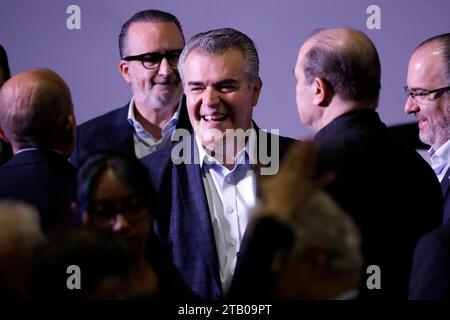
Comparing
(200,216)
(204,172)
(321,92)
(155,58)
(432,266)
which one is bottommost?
(432,266)

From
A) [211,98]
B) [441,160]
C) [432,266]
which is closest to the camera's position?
[432,266]

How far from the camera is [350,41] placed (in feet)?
9.17

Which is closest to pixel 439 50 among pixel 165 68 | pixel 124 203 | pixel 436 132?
pixel 436 132

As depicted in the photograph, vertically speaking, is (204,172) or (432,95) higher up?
(432,95)

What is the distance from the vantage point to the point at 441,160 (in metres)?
3.06

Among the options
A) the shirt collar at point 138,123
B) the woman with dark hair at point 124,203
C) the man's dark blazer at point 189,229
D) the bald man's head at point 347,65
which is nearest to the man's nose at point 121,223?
the woman with dark hair at point 124,203

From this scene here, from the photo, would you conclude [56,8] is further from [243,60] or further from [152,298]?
[152,298]

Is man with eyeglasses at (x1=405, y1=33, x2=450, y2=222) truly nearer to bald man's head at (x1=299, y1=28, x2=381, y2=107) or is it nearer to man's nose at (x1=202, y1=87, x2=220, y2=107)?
bald man's head at (x1=299, y1=28, x2=381, y2=107)

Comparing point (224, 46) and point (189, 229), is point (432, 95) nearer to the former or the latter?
point (224, 46)

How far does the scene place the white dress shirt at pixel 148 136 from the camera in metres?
2.94

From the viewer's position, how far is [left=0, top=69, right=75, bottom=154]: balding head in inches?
109

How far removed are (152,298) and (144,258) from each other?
106mm

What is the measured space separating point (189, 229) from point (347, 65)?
0.64 meters

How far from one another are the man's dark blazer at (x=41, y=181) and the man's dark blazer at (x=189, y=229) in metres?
0.25
